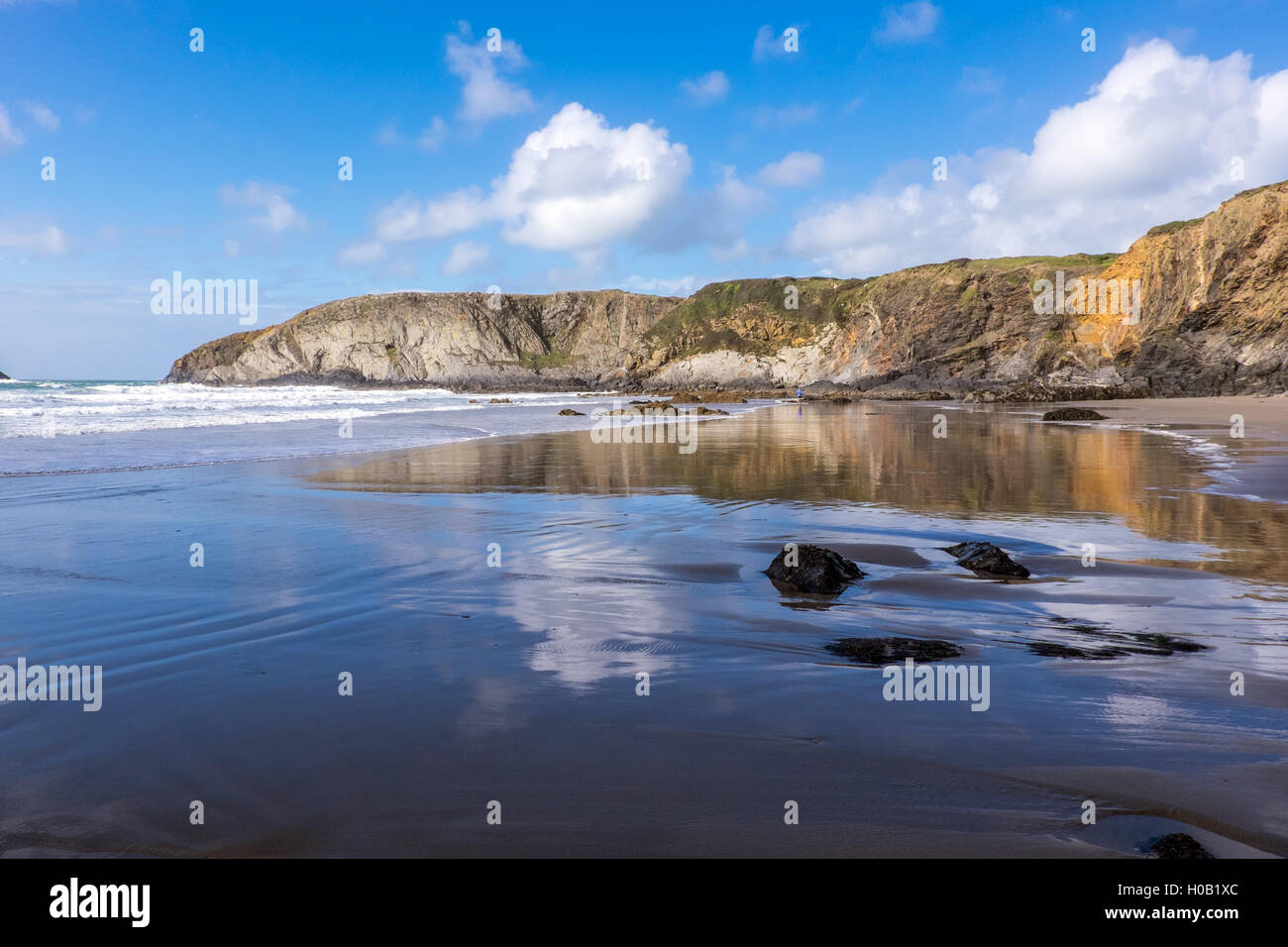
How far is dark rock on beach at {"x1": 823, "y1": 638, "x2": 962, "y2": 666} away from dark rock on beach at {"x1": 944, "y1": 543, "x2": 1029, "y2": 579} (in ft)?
6.82

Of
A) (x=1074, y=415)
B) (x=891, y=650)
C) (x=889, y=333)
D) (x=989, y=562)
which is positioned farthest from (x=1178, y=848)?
(x=889, y=333)

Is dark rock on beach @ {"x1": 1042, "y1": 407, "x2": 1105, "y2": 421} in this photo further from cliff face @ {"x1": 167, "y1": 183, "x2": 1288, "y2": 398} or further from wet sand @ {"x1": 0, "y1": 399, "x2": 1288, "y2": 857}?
cliff face @ {"x1": 167, "y1": 183, "x2": 1288, "y2": 398}

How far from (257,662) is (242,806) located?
175cm

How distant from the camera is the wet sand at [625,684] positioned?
2689 mm

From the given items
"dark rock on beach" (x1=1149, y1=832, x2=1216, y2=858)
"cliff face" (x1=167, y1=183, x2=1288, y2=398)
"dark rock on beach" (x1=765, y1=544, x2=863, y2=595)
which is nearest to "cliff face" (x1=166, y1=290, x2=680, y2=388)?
"cliff face" (x1=167, y1=183, x2=1288, y2=398)

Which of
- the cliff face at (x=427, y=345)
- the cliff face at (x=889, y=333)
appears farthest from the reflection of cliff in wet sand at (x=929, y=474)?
the cliff face at (x=427, y=345)

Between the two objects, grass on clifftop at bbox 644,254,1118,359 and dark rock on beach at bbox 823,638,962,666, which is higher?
grass on clifftop at bbox 644,254,1118,359

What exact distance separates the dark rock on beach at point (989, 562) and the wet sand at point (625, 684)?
0.16m

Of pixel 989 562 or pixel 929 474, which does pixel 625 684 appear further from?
pixel 929 474

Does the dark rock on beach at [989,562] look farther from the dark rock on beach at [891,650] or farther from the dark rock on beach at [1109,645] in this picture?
the dark rock on beach at [891,650]

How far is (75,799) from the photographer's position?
2.83 m

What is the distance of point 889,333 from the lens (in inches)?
3086

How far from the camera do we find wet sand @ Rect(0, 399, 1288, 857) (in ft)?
8.82
